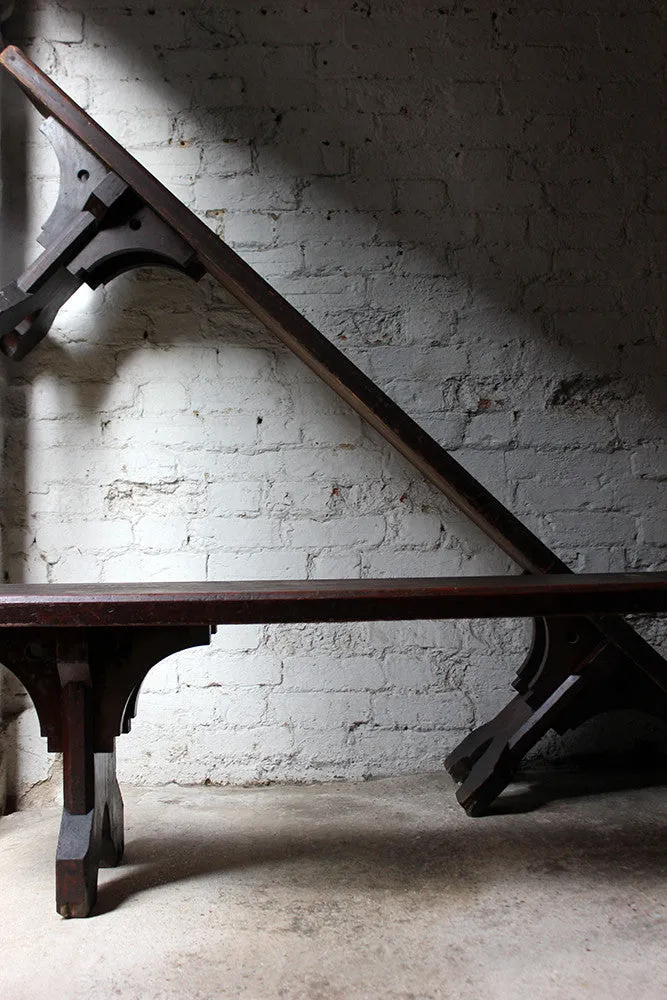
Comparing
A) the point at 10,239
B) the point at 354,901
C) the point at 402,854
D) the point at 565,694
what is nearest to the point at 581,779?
the point at 565,694

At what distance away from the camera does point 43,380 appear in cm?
232

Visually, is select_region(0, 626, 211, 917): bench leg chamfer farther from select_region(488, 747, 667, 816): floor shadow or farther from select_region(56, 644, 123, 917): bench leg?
select_region(488, 747, 667, 816): floor shadow

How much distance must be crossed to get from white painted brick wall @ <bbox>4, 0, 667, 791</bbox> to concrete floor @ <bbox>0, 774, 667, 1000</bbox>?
0.32m

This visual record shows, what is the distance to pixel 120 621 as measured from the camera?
1486 millimetres

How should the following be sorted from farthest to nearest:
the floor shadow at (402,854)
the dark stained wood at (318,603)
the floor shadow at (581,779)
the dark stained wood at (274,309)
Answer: the floor shadow at (581,779)
the dark stained wood at (274,309)
the floor shadow at (402,854)
the dark stained wood at (318,603)

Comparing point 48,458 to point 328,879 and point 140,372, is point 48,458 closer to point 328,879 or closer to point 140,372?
point 140,372

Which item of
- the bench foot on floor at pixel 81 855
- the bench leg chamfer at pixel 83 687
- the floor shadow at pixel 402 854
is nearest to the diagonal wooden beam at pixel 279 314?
the floor shadow at pixel 402 854

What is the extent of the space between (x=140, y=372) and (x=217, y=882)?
1.37 m

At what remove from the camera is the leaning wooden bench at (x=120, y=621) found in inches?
58.6

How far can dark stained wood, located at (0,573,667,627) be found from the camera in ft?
4.87

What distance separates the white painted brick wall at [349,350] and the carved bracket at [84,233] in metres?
0.27

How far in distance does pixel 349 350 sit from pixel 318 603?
42.4 inches

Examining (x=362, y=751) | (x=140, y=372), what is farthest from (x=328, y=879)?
(x=140, y=372)

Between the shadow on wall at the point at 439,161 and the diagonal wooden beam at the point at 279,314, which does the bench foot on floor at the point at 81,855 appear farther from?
the shadow on wall at the point at 439,161
